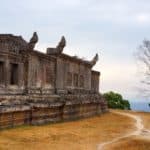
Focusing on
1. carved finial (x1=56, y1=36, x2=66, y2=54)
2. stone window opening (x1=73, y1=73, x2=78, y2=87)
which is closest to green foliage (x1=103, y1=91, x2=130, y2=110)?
stone window opening (x1=73, y1=73, x2=78, y2=87)

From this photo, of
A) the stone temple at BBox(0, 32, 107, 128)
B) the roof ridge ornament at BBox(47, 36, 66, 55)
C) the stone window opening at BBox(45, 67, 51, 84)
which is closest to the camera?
the stone temple at BBox(0, 32, 107, 128)

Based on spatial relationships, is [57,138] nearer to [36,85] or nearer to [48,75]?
[36,85]

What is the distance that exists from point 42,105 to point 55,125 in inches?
61.0

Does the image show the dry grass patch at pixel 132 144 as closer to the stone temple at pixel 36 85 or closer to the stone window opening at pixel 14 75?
the stone temple at pixel 36 85

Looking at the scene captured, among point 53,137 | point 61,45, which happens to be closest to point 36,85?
point 61,45

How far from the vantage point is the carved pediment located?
23.7 metres

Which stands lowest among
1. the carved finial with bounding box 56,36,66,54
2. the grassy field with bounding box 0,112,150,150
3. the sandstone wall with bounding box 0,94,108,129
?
the grassy field with bounding box 0,112,150,150

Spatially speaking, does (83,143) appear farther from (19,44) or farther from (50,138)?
(19,44)

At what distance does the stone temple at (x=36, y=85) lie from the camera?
923 inches

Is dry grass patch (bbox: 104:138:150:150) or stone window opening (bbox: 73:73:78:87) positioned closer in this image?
dry grass patch (bbox: 104:138:150:150)

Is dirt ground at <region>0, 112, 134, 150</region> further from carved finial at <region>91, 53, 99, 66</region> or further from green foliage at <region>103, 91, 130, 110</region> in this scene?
green foliage at <region>103, 91, 130, 110</region>

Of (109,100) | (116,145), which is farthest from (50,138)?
(109,100)

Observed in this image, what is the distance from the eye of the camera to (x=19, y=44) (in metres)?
25.3

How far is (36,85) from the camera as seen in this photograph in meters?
27.9
